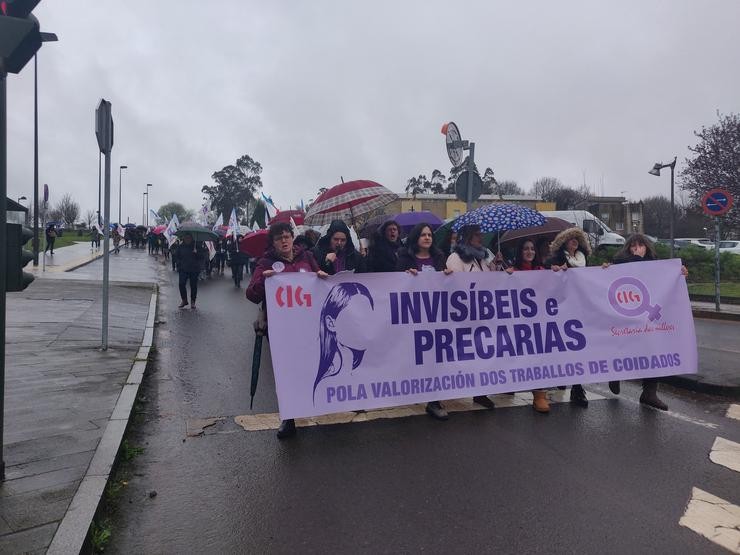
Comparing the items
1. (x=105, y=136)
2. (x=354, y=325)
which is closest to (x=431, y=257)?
(x=354, y=325)

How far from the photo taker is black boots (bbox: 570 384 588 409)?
606 centimetres

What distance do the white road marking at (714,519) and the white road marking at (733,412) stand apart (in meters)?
2.23

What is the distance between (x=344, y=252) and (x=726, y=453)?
13.6ft

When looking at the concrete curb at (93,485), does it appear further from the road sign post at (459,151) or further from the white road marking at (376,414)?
the road sign post at (459,151)

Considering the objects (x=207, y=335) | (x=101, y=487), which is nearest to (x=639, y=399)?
(x=101, y=487)

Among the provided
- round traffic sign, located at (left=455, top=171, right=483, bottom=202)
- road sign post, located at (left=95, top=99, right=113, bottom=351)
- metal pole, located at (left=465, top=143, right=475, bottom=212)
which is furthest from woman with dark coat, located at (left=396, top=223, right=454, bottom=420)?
road sign post, located at (left=95, top=99, right=113, bottom=351)

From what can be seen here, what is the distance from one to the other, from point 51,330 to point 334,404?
6.65 m

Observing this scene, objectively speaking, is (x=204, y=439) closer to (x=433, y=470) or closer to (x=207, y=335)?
(x=433, y=470)

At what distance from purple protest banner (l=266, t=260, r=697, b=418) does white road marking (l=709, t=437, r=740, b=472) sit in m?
1.24

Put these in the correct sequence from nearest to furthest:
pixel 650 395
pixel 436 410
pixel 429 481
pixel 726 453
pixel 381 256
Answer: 1. pixel 429 481
2. pixel 726 453
3. pixel 436 410
4. pixel 650 395
5. pixel 381 256

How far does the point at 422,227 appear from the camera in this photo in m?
6.06

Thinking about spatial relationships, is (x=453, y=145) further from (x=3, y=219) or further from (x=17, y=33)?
(x=3, y=219)

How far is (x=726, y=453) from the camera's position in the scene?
4.69m

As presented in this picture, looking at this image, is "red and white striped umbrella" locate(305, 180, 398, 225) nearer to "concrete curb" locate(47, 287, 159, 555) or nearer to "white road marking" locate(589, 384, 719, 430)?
"concrete curb" locate(47, 287, 159, 555)
